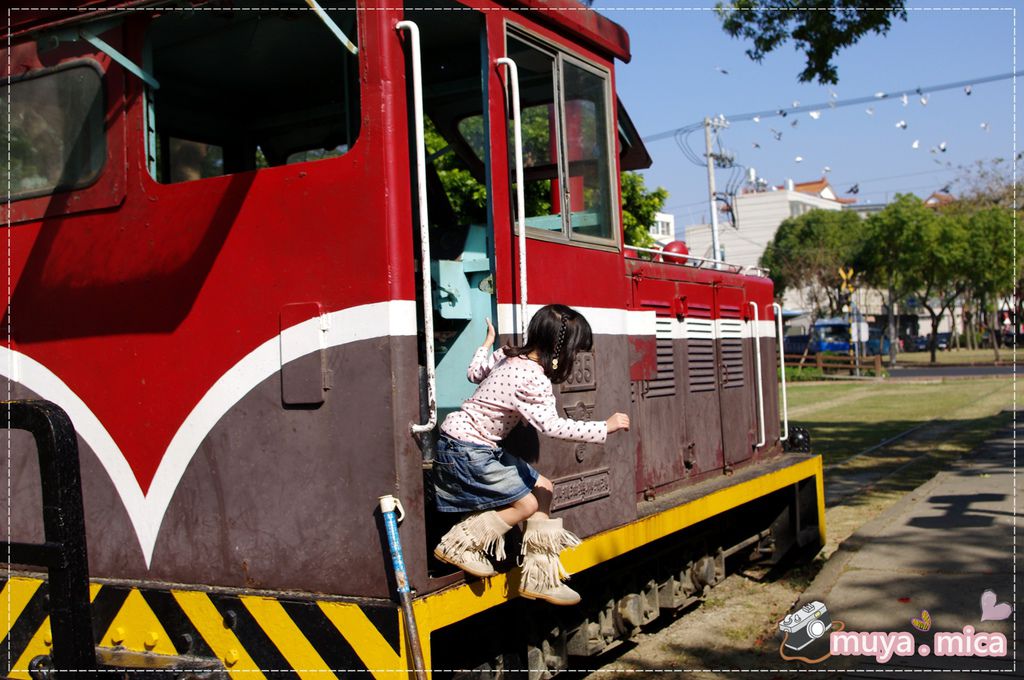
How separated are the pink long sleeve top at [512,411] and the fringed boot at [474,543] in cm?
28

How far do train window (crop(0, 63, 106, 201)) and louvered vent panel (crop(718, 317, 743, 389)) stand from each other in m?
4.50

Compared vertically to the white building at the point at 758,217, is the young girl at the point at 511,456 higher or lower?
lower

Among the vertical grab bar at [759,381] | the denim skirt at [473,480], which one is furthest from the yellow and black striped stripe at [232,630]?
the vertical grab bar at [759,381]

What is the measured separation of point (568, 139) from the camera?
172 inches

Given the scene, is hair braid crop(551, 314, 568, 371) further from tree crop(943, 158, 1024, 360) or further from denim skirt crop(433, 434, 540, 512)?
tree crop(943, 158, 1024, 360)

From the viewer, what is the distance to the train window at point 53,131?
3.78m

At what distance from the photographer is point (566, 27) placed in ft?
14.2

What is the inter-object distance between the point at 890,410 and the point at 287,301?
21.4 m

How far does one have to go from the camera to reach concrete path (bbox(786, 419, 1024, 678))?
4859 mm

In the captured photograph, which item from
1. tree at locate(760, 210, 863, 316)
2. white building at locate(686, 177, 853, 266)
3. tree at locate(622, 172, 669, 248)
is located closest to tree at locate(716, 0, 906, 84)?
tree at locate(622, 172, 669, 248)

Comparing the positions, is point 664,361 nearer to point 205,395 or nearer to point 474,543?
point 474,543

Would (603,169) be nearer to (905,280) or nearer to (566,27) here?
(566,27)

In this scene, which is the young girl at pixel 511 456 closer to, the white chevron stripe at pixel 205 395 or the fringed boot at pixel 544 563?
the fringed boot at pixel 544 563

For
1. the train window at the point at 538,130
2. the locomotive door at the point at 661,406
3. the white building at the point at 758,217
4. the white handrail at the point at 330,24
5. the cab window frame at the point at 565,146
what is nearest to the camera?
the white handrail at the point at 330,24
